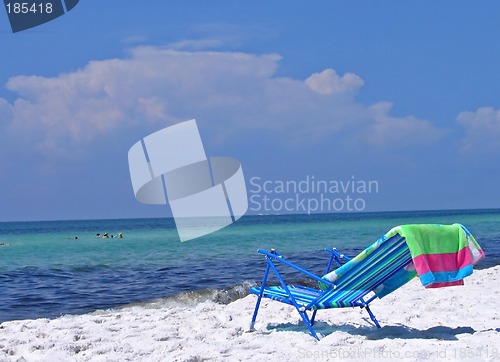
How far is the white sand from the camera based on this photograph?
489 cm

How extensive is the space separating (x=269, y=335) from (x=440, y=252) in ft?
5.63

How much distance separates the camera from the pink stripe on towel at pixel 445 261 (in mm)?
5039

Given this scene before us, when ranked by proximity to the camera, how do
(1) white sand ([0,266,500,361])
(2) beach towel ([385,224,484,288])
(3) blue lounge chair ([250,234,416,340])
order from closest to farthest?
1. (1) white sand ([0,266,500,361])
2. (2) beach towel ([385,224,484,288])
3. (3) blue lounge chair ([250,234,416,340])

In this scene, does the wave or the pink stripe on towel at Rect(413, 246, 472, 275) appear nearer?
the pink stripe on towel at Rect(413, 246, 472, 275)

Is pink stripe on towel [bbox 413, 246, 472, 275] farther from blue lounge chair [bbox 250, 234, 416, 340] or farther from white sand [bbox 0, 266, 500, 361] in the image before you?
white sand [bbox 0, 266, 500, 361]

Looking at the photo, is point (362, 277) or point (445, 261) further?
point (362, 277)

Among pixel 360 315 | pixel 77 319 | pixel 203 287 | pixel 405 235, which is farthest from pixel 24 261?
pixel 405 235

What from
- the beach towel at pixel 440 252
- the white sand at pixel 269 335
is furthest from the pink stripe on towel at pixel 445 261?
the white sand at pixel 269 335

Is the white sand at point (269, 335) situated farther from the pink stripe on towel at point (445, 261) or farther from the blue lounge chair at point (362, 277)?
the pink stripe on towel at point (445, 261)

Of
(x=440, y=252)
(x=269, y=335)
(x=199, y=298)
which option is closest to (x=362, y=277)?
(x=440, y=252)

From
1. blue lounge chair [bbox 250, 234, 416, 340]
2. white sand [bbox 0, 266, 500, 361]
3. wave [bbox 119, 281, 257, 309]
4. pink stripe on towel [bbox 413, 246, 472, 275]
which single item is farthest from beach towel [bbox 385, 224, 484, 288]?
wave [bbox 119, 281, 257, 309]

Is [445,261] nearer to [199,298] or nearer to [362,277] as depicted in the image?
[362,277]

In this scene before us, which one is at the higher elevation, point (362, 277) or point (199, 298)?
point (362, 277)

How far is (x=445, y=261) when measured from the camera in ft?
17.1
